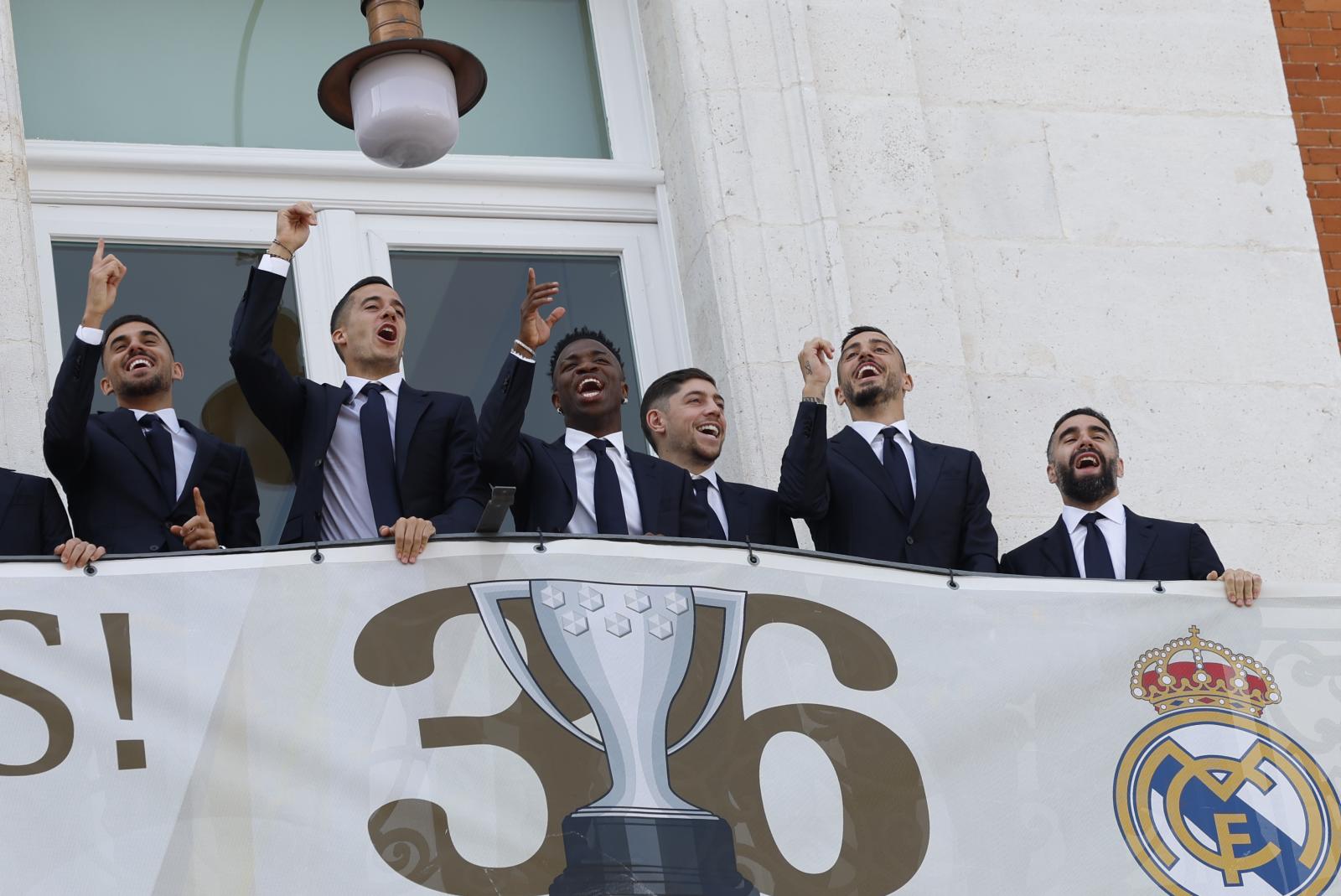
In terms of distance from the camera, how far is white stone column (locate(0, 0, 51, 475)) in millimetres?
7203

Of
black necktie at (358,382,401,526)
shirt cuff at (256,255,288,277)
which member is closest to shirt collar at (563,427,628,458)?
black necktie at (358,382,401,526)

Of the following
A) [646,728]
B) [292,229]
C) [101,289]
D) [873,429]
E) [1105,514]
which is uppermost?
[292,229]

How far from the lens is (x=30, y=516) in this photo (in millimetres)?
6293

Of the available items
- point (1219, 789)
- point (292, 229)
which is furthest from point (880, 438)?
point (292, 229)

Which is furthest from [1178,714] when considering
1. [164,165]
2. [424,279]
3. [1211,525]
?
[164,165]

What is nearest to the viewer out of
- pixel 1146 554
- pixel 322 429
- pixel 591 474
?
pixel 322 429

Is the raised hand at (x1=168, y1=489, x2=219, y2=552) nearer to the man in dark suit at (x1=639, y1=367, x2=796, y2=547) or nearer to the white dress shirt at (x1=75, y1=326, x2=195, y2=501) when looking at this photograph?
the white dress shirt at (x1=75, y1=326, x2=195, y2=501)

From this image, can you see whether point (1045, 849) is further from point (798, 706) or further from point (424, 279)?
point (424, 279)

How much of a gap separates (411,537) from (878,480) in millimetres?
1749

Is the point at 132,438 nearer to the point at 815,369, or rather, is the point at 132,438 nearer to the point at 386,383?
the point at 386,383

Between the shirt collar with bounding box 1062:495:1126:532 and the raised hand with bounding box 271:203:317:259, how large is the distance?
2.52 meters

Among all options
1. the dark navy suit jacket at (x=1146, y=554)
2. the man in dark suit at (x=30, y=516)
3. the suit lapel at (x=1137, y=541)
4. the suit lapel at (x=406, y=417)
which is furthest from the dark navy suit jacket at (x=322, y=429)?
the suit lapel at (x=1137, y=541)

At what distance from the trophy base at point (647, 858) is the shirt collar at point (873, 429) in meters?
1.79

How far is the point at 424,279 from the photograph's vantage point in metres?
8.45
